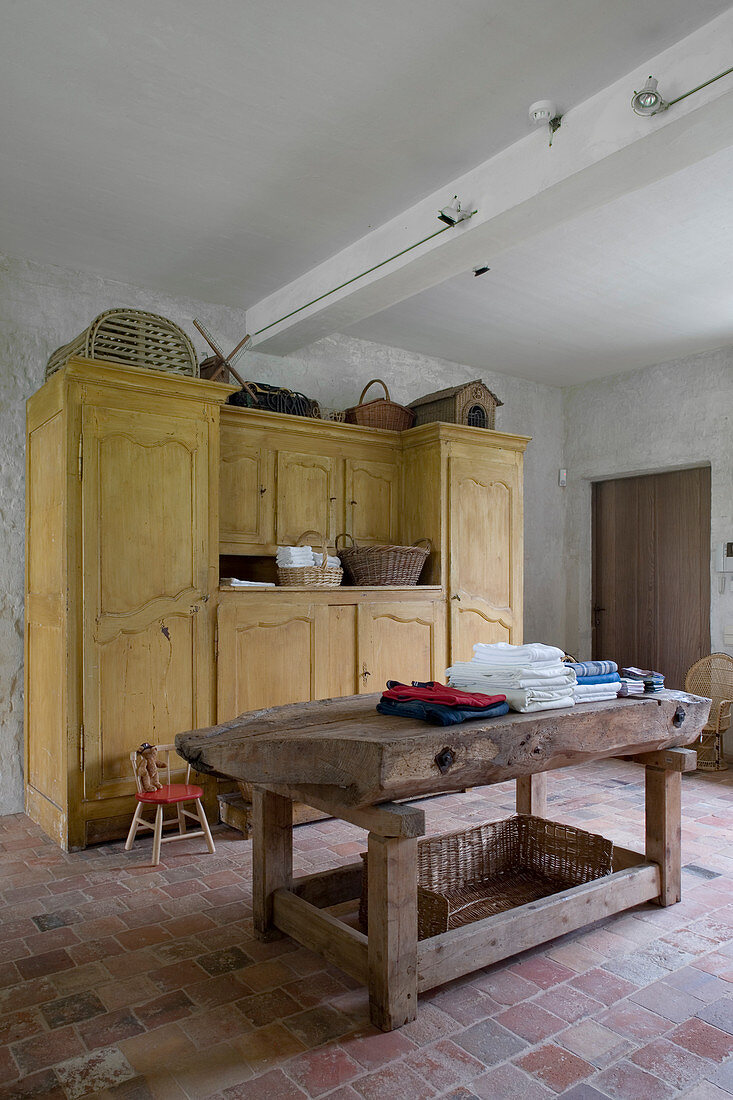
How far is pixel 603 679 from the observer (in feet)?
9.70

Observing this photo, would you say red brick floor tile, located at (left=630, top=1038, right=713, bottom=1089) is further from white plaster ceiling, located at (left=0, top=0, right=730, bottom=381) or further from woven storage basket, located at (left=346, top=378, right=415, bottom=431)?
woven storage basket, located at (left=346, top=378, right=415, bottom=431)

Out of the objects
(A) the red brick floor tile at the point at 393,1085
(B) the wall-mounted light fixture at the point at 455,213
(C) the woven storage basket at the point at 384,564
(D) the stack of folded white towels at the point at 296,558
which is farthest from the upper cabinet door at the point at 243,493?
(A) the red brick floor tile at the point at 393,1085

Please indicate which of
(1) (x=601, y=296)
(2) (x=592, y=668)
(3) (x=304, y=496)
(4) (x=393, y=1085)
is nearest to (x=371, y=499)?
(3) (x=304, y=496)

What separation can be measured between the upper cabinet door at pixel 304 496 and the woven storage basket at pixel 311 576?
38 cm

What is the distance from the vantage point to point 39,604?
412 centimetres

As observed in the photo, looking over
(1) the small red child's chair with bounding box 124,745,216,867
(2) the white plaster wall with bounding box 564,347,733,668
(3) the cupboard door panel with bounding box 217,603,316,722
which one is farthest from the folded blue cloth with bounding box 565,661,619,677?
(2) the white plaster wall with bounding box 564,347,733,668

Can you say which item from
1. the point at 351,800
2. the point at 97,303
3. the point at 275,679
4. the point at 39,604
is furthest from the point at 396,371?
the point at 351,800

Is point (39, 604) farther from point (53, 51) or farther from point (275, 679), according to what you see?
point (53, 51)

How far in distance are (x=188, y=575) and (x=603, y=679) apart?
7.42 feet

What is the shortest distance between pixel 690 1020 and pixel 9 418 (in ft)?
14.1

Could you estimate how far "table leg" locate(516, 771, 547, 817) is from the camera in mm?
3514

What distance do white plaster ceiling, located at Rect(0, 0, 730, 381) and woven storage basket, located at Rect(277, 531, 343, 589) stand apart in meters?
1.82

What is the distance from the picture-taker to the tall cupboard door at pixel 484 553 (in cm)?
514

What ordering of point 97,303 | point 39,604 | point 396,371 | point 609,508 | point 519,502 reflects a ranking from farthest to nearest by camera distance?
point 609,508
point 396,371
point 519,502
point 97,303
point 39,604
